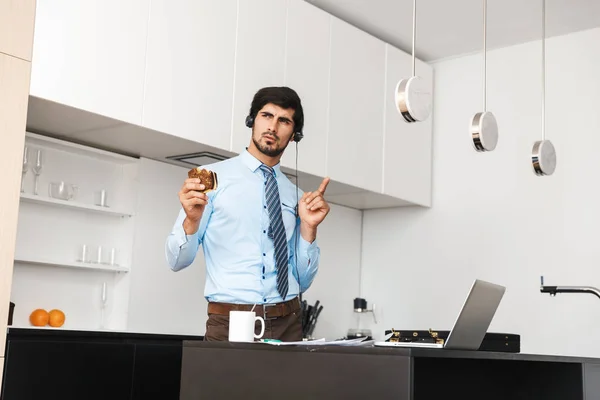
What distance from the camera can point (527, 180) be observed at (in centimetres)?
509

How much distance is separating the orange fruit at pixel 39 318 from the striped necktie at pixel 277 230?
1.36 meters

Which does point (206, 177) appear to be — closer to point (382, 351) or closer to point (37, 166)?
point (382, 351)

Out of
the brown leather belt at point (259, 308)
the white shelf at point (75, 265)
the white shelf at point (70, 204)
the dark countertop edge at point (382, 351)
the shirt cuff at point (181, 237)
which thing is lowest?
the dark countertop edge at point (382, 351)

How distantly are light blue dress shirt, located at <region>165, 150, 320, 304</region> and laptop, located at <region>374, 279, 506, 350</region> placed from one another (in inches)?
32.3

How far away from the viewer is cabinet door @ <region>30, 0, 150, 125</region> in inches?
132

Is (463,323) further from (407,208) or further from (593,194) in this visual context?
(407,208)

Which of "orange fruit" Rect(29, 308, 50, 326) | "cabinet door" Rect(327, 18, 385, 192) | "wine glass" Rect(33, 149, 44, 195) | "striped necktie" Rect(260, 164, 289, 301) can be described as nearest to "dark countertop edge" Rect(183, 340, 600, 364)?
"striped necktie" Rect(260, 164, 289, 301)

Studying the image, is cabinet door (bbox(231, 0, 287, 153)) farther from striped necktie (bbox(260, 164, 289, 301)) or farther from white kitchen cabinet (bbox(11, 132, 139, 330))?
striped necktie (bbox(260, 164, 289, 301))

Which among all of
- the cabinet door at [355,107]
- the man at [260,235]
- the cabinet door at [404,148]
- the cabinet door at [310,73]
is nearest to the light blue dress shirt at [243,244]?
the man at [260,235]

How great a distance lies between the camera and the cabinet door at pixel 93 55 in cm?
335

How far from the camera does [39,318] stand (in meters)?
3.79

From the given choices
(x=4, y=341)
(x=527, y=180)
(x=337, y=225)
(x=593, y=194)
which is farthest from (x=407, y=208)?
(x=4, y=341)

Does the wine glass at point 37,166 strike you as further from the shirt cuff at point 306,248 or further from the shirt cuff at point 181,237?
the shirt cuff at point 306,248

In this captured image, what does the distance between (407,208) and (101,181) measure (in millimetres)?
2236
